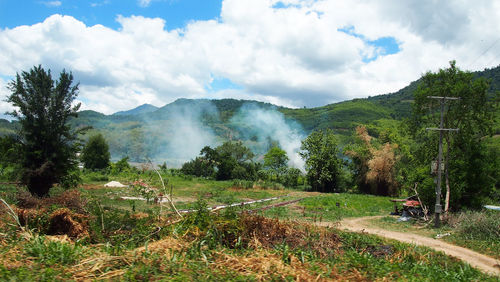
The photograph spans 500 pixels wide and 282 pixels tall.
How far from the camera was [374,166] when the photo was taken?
35.0 meters

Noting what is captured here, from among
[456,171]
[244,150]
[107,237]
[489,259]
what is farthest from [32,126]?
[244,150]

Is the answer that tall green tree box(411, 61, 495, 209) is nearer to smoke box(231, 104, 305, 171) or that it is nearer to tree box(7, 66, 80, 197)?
tree box(7, 66, 80, 197)

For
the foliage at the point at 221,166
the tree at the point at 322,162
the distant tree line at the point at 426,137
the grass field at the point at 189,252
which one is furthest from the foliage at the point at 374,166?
the grass field at the point at 189,252

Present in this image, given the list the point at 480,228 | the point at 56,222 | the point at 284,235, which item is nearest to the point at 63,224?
the point at 56,222

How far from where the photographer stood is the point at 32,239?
5.11 meters

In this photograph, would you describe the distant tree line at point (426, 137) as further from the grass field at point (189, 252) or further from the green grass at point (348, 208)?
the grass field at point (189, 252)

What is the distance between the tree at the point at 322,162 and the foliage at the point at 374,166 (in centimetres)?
199

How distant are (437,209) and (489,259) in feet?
18.2

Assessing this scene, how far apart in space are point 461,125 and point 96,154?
4367 centimetres

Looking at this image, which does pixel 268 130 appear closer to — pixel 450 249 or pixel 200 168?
pixel 200 168

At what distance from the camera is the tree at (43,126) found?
638 inches

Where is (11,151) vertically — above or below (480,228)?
above

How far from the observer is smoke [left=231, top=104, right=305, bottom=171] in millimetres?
80500

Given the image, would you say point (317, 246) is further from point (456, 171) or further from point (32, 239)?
point (456, 171)
